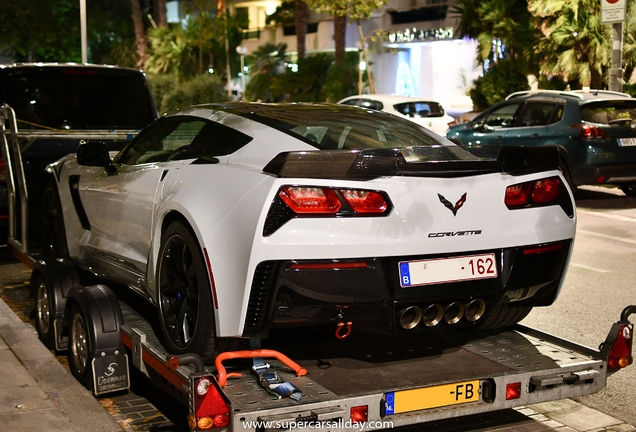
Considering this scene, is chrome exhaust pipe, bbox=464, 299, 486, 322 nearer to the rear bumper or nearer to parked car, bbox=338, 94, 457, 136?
the rear bumper

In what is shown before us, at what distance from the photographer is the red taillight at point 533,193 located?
4.56 m

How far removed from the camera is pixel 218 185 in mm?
4582

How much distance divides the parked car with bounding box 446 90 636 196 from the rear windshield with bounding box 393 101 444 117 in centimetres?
705

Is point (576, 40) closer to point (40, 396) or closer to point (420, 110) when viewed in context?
point (420, 110)

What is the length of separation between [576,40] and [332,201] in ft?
61.3

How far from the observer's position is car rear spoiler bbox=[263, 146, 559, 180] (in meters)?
4.15

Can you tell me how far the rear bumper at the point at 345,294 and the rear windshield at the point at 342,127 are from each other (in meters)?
0.92

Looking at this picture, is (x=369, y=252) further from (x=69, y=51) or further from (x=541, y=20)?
(x=69, y=51)

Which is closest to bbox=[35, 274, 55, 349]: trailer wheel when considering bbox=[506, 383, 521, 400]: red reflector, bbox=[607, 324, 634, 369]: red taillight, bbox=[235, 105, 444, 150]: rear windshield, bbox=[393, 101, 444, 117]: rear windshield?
bbox=[235, 105, 444, 150]: rear windshield

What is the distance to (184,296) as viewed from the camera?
4.80 meters

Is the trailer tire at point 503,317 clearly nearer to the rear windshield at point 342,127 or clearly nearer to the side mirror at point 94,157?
the rear windshield at point 342,127

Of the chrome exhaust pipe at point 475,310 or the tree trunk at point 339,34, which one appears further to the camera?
the tree trunk at point 339,34

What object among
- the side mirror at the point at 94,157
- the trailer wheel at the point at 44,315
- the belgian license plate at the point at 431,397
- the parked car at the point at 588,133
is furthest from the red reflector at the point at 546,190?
the parked car at the point at 588,133

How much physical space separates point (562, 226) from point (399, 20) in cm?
3751
